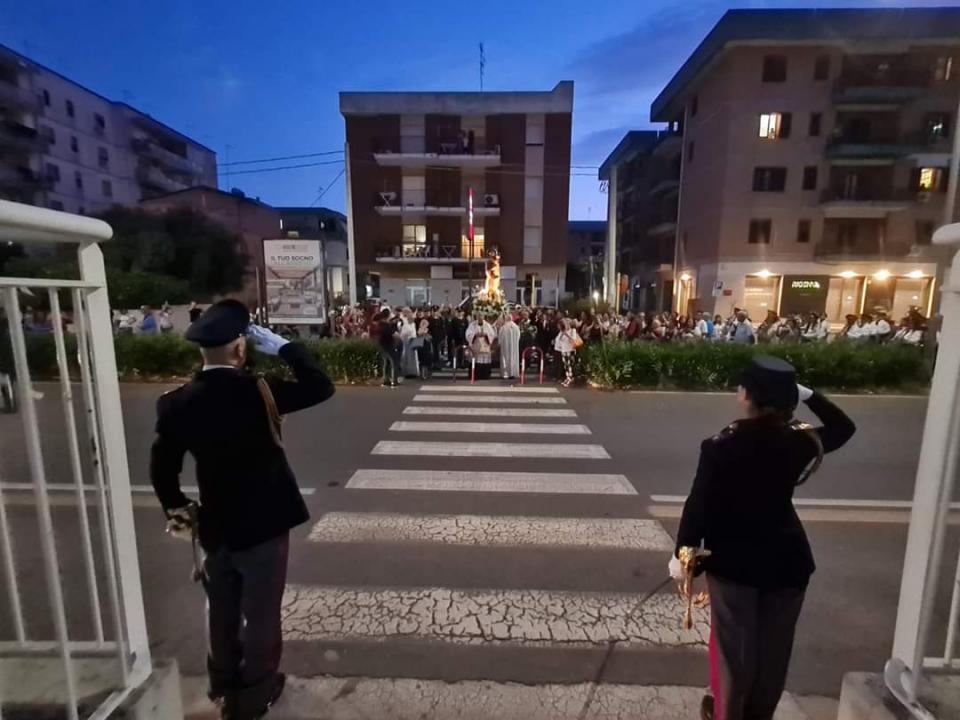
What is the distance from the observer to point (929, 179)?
91.8 feet

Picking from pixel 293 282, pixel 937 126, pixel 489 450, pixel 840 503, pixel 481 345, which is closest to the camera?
pixel 840 503

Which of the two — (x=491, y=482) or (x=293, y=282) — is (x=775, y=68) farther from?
(x=491, y=482)

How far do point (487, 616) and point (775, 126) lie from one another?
32747mm

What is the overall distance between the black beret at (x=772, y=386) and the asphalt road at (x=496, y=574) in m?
1.77

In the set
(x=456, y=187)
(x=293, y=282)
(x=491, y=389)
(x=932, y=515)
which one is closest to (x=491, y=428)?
(x=491, y=389)

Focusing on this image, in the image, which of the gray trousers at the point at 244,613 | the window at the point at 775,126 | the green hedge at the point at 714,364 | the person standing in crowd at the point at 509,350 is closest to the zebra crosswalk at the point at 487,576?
the gray trousers at the point at 244,613

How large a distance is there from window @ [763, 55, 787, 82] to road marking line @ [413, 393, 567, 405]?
2745cm

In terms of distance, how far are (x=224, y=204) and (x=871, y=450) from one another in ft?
140

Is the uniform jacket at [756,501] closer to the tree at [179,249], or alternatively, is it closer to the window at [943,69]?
the tree at [179,249]

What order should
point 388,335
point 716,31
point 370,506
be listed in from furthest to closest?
point 716,31, point 388,335, point 370,506

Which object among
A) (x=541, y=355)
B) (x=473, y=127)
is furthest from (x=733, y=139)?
(x=541, y=355)

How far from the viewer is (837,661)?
9.83 feet

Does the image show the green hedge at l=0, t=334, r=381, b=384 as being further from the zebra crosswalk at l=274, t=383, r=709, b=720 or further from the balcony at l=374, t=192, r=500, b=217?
the balcony at l=374, t=192, r=500, b=217

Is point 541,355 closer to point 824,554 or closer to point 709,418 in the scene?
point 709,418
